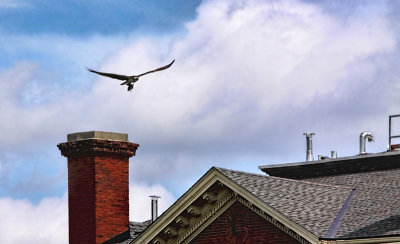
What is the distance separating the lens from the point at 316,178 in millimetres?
38500

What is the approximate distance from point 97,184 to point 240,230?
22.7 feet

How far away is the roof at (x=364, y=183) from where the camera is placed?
31.4m

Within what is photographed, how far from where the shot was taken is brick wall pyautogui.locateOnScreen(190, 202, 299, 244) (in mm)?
32625

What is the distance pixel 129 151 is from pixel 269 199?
7.99 metres

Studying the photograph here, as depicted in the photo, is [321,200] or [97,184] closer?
[321,200]

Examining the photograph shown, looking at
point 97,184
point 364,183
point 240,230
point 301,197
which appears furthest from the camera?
point 97,184

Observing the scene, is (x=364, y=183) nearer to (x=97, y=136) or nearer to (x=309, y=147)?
(x=309, y=147)

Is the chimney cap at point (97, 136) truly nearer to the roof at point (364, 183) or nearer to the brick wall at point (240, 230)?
the roof at point (364, 183)

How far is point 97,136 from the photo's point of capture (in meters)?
38.8

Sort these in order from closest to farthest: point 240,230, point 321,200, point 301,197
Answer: point 240,230, point 301,197, point 321,200

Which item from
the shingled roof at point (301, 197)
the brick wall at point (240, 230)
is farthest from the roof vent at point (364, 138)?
the brick wall at point (240, 230)

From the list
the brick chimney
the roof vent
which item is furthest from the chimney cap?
the roof vent

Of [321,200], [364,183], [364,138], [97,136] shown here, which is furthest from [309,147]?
[97,136]

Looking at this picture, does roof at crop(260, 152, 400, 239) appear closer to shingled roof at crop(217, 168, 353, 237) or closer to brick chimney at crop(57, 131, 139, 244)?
shingled roof at crop(217, 168, 353, 237)
